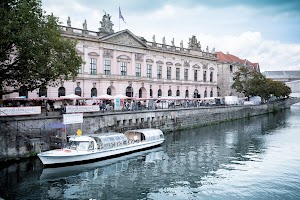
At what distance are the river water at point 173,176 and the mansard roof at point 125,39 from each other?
25.9 meters

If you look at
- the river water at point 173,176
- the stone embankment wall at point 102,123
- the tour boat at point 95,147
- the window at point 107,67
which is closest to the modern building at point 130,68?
the window at point 107,67

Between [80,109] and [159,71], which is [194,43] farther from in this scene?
[80,109]

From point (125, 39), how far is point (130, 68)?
18.4 ft

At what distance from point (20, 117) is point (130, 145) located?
38.6 feet

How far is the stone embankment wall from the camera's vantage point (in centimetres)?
2906

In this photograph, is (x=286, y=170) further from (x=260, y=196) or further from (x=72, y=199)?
(x=72, y=199)

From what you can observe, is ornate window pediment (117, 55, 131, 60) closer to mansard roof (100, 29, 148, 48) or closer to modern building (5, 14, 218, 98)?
modern building (5, 14, 218, 98)

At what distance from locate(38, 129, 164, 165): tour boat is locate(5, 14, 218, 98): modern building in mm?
18989

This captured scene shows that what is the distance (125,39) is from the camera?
2319 inches

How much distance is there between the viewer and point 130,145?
34656mm

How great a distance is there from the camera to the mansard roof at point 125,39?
56.1 metres

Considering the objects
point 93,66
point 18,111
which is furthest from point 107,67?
point 18,111

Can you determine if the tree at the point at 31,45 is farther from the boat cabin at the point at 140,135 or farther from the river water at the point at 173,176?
the boat cabin at the point at 140,135

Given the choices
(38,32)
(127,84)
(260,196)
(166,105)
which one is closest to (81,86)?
(127,84)
